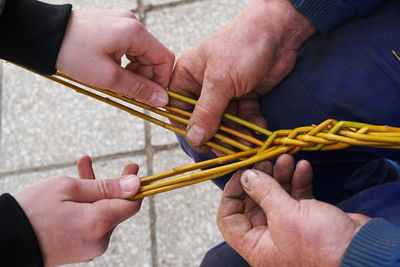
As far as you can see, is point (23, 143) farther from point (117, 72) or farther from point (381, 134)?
point (381, 134)

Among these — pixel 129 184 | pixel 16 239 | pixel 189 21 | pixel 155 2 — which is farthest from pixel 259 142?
pixel 155 2

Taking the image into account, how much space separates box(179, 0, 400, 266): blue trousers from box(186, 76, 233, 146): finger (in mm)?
104

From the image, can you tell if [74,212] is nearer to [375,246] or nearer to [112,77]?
[112,77]

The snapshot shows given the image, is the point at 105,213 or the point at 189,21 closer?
the point at 105,213

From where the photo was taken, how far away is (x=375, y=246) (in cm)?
56

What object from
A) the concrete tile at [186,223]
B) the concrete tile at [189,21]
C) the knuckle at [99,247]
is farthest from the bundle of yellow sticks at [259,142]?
the concrete tile at [189,21]

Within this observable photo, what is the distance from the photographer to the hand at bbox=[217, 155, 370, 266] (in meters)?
0.60

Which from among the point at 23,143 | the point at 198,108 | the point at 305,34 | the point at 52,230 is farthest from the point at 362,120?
the point at 23,143

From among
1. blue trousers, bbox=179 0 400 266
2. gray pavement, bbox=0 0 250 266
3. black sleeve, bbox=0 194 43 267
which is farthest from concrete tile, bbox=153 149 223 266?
black sleeve, bbox=0 194 43 267

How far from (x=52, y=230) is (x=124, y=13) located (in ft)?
1.46

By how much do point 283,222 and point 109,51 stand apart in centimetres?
45

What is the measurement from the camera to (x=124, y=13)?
81 cm

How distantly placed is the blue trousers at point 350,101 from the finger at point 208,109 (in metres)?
0.10

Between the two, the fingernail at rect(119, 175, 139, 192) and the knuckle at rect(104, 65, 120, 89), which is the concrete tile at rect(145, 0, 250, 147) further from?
the fingernail at rect(119, 175, 139, 192)
